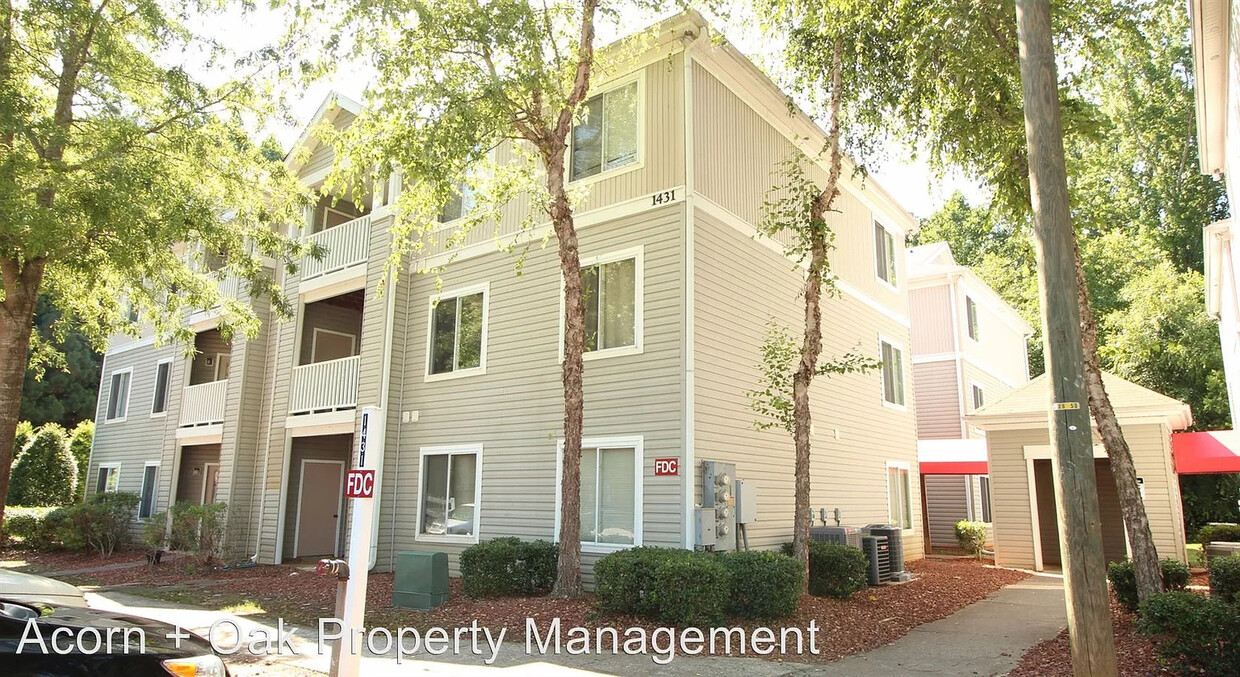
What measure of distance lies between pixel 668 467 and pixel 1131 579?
596cm

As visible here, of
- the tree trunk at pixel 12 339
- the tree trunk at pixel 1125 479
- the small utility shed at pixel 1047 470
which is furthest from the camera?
the small utility shed at pixel 1047 470

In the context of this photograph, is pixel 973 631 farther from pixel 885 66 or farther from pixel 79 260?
pixel 79 260

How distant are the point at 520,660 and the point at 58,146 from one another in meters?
11.2

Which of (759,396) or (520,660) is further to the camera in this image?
(759,396)

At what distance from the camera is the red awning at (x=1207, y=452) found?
56.9ft

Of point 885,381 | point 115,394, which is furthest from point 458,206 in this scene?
point 115,394

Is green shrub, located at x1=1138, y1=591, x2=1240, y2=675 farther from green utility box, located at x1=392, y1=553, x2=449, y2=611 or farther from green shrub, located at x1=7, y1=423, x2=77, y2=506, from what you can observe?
green shrub, located at x1=7, y1=423, x2=77, y2=506

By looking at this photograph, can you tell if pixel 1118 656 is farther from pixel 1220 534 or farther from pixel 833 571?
pixel 1220 534

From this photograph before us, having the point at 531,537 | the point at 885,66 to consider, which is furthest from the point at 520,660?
the point at 885,66

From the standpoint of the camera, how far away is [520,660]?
793 cm

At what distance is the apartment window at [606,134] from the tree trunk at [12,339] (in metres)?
9.05

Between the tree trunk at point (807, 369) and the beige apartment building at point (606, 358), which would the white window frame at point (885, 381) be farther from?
the tree trunk at point (807, 369)

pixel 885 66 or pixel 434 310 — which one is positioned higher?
pixel 885 66

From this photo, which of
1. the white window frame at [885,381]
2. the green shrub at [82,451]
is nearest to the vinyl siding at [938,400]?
the white window frame at [885,381]
